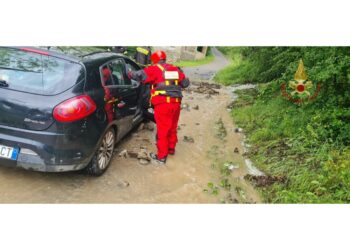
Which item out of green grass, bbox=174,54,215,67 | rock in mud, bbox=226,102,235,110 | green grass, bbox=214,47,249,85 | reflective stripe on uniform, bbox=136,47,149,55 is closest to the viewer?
reflective stripe on uniform, bbox=136,47,149,55

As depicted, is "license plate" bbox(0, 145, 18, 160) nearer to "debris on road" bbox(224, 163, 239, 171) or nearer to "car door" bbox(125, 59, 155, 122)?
"car door" bbox(125, 59, 155, 122)

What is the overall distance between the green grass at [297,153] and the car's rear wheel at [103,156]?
220cm

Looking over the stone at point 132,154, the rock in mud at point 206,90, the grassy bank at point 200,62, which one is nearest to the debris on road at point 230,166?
the stone at point 132,154

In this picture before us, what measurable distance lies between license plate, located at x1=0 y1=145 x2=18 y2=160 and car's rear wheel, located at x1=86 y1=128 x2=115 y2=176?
912 millimetres

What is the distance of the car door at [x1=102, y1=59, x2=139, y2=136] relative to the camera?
498cm

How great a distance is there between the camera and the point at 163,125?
217 inches

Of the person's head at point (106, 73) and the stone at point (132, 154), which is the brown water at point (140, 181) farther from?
the person's head at point (106, 73)

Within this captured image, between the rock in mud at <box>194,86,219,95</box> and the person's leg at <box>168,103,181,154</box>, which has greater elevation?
the person's leg at <box>168,103,181,154</box>

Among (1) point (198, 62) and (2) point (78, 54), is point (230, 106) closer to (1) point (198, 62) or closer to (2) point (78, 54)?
(2) point (78, 54)


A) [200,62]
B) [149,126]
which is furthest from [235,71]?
[200,62]

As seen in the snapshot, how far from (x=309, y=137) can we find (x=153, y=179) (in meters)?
2.85

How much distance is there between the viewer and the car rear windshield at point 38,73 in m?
4.05

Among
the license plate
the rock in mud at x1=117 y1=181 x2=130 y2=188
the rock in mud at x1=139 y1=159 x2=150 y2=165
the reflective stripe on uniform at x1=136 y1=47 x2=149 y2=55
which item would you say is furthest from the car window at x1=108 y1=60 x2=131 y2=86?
the reflective stripe on uniform at x1=136 y1=47 x2=149 y2=55

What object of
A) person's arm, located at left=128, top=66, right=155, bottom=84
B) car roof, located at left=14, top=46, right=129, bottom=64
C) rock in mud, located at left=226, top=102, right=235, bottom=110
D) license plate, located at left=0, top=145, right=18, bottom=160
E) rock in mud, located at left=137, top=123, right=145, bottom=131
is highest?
car roof, located at left=14, top=46, right=129, bottom=64
